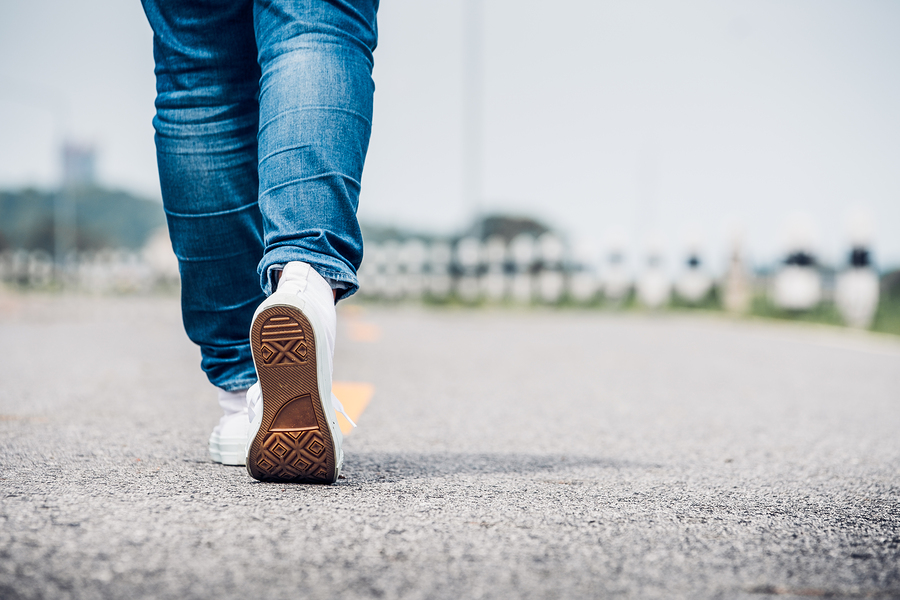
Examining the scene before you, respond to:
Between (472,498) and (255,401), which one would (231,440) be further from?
(472,498)

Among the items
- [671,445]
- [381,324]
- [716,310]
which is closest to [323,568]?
[671,445]

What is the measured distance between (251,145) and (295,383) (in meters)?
0.60

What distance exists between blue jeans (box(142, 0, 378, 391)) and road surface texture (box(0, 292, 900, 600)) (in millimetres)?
365

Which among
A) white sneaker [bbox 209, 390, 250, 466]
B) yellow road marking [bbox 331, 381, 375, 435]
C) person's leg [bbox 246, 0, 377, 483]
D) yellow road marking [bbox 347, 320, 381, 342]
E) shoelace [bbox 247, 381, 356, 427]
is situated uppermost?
person's leg [bbox 246, 0, 377, 483]

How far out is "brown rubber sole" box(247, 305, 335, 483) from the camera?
1238 millimetres

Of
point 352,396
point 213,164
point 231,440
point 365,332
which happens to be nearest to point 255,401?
point 231,440

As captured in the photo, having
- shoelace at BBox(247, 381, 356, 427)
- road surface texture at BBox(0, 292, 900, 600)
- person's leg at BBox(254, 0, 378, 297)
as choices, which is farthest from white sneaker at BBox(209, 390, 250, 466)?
person's leg at BBox(254, 0, 378, 297)

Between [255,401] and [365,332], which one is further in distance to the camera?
[365,332]

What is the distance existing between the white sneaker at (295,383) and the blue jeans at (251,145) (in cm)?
7

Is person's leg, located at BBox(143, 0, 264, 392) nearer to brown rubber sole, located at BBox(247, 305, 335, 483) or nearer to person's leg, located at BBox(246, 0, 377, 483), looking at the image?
person's leg, located at BBox(246, 0, 377, 483)

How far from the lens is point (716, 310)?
12.6 metres

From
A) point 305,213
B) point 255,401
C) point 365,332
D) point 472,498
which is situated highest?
point 305,213

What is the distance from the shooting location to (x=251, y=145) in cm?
163

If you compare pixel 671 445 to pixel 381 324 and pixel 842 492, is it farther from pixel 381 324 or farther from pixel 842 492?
pixel 381 324
